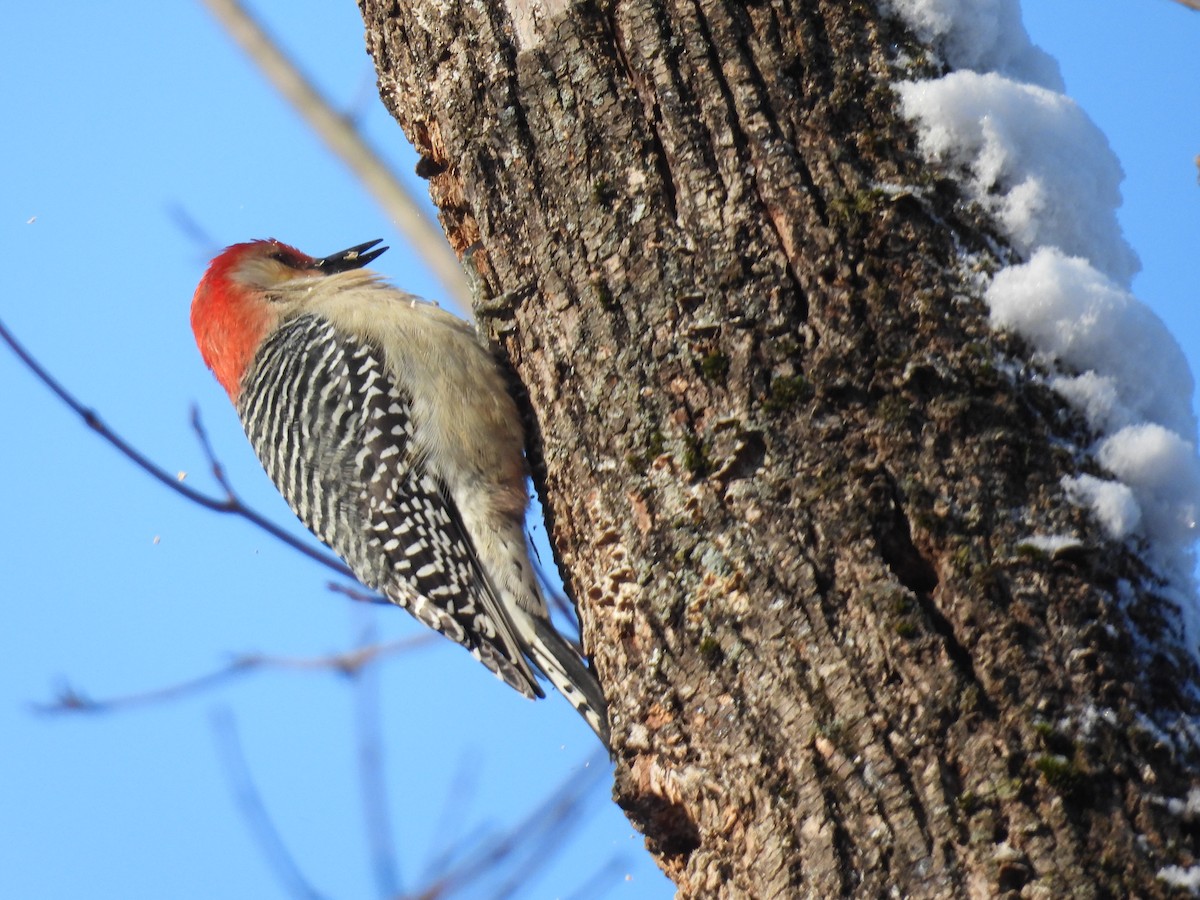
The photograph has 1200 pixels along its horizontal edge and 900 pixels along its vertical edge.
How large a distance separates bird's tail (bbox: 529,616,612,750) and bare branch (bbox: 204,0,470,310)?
1117mm

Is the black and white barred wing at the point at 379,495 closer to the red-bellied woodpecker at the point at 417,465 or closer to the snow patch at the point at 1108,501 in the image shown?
the red-bellied woodpecker at the point at 417,465

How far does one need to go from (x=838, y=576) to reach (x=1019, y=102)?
1.05 metres

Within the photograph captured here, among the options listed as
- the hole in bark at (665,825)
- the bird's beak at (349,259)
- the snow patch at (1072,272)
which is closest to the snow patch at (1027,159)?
the snow patch at (1072,272)

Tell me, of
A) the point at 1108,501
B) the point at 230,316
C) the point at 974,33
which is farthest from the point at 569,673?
the point at 230,316

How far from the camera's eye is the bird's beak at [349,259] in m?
4.90

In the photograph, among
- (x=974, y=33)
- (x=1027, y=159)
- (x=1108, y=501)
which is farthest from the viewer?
(x=974, y=33)

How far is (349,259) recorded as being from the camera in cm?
496

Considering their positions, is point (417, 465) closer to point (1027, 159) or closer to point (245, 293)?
point (245, 293)

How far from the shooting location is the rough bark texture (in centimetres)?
182

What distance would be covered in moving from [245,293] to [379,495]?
54.4 inches

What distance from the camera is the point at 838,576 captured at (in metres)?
2.04

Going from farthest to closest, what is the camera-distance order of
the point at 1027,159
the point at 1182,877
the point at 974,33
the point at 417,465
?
the point at 417,465
the point at 974,33
the point at 1027,159
the point at 1182,877

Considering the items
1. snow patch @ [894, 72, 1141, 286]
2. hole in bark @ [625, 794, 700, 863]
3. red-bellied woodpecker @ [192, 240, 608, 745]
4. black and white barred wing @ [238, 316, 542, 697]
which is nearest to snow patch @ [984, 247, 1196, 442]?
snow patch @ [894, 72, 1141, 286]

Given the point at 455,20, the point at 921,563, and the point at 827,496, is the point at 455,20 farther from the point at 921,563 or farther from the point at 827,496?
the point at 921,563
